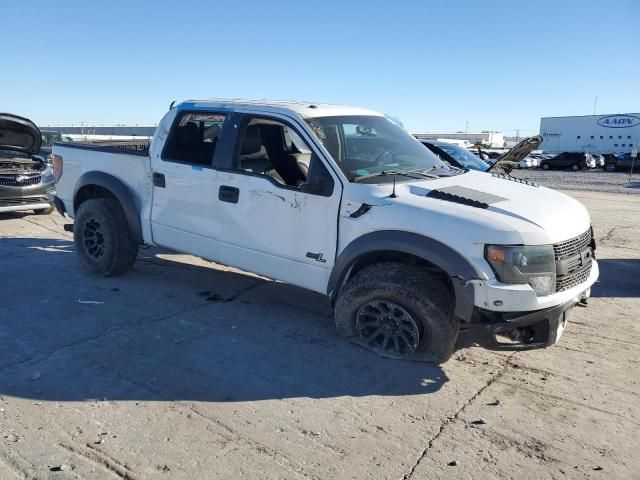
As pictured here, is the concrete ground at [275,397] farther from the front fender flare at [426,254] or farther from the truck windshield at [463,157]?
the truck windshield at [463,157]

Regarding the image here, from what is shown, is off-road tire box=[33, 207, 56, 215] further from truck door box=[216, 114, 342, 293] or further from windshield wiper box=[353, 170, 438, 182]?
windshield wiper box=[353, 170, 438, 182]

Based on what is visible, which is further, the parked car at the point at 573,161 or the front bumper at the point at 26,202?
the parked car at the point at 573,161

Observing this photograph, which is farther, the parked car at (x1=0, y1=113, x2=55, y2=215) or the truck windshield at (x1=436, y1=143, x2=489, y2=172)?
the truck windshield at (x1=436, y1=143, x2=489, y2=172)

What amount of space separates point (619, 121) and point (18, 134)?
56.4 meters

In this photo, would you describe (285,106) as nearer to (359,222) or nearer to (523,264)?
(359,222)

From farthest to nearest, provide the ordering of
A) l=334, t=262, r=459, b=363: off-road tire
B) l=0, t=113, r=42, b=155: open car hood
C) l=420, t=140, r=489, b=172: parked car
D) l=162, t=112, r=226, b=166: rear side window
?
l=420, t=140, r=489, b=172: parked car → l=0, t=113, r=42, b=155: open car hood → l=162, t=112, r=226, b=166: rear side window → l=334, t=262, r=459, b=363: off-road tire

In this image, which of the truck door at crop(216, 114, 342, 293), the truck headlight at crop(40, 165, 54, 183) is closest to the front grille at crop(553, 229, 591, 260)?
the truck door at crop(216, 114, 342, 293)

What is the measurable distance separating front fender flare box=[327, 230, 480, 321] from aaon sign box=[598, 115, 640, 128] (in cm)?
5789

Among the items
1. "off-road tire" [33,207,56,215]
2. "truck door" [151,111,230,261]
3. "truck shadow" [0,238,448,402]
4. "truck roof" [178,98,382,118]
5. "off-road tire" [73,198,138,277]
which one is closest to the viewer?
"truck shadow" [0,238,448,402]

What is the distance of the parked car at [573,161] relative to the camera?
3919 centimetres

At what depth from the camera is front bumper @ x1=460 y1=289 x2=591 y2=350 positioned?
11.8ft

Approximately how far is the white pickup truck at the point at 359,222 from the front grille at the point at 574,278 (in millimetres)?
14

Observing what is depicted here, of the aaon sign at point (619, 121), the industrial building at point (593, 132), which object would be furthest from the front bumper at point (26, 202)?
the aaon sign at point (619, 121)

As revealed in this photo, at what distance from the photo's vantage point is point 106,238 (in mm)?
5730
